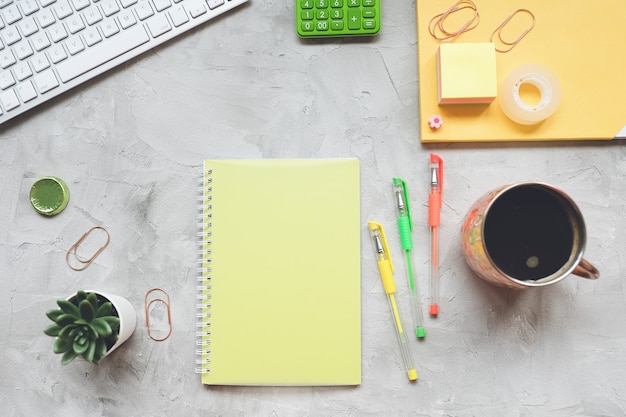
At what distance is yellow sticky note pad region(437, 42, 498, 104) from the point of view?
53 cm

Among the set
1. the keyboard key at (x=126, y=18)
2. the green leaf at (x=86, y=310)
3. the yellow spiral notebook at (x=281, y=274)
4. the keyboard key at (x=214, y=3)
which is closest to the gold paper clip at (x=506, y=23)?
the yellow spiral notebook at (x=281, y=274)

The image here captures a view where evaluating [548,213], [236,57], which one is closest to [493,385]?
[548,213]

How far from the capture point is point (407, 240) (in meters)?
0.55

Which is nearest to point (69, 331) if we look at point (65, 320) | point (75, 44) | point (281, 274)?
point (65, 320)

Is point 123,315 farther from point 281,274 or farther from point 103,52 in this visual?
point 103,52

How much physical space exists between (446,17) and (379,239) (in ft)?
0.91

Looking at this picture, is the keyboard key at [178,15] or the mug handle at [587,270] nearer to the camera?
the mug handle at [587,270]

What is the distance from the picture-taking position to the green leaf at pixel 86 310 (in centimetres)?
48

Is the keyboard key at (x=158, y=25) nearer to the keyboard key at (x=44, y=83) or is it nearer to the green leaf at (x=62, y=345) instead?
the keyboard key at (x=44, y=83)

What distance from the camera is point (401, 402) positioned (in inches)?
21.5

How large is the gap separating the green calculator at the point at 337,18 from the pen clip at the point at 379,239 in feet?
0.76

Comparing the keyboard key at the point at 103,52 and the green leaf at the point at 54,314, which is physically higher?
the keyboard key at the point at 103,52

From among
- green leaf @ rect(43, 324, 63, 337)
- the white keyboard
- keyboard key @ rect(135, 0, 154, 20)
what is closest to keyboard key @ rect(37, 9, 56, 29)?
the white keyboard

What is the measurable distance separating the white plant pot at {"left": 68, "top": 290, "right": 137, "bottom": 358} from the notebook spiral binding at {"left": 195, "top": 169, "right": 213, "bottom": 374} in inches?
2.9
